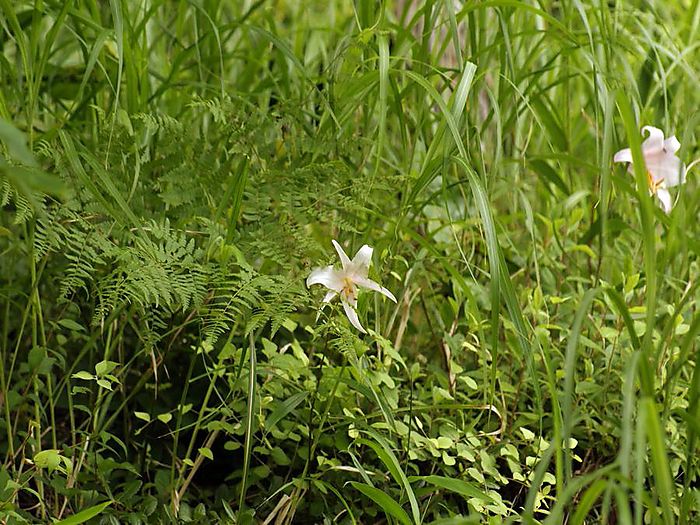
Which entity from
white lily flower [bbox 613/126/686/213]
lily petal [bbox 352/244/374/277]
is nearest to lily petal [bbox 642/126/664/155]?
white lily flower [bbox 613/126/686/213]

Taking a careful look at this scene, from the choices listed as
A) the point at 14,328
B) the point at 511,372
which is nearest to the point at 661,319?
the point at 511,372

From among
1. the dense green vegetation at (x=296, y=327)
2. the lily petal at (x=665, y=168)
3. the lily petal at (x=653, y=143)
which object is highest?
the lily petal at (x=653, y=143)

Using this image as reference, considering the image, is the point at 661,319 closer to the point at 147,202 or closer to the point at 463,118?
the point at 463,118

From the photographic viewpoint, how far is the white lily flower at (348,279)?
1271 millimetres

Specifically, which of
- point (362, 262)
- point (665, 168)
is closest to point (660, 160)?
point (665, 168)

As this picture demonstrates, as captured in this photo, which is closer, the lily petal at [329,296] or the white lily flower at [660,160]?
the lily petal at [329,296]

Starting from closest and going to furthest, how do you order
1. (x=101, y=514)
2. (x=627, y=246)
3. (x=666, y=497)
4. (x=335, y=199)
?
(x=666, y=497), (x=101, y=514), (x=335, y=199), (x=627, y=246)

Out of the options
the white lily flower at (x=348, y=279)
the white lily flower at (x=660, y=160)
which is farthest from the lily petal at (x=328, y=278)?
the white lily flower at (x=660, y=160)

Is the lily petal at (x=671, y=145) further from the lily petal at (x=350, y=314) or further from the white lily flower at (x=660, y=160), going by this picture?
the lily petal at (x=350, y=314)

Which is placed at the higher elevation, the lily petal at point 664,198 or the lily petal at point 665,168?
the lily petal at point 665,168

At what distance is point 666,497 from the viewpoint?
36.6 inches

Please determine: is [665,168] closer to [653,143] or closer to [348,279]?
[653,143]

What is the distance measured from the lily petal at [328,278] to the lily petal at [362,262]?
24 mm

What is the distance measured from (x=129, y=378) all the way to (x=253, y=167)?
44 cm
